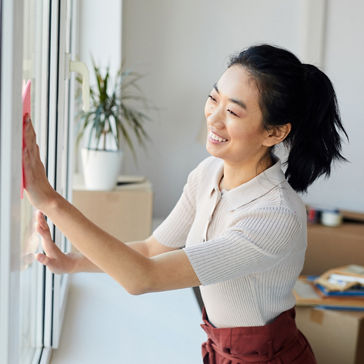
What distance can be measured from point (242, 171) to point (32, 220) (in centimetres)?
49

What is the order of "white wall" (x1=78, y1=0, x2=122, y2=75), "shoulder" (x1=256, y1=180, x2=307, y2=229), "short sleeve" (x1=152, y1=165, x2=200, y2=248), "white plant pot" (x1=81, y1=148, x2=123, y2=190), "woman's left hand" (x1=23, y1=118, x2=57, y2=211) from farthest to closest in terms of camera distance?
"white wall" (x1=78, y1=0, x2=122, y2=75) → "white plant pot" (x1=81, y1=148, x2=123, y2=190) → "short sleeve" (x1=152, y1=165, x2=200, y2=248) → "shoulder" (x1=256, y1=180, x2=307, y2=229) → "woman's left hand" (x1=23, y1=118, x2=57, y2=211)

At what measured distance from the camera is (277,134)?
4.34ft

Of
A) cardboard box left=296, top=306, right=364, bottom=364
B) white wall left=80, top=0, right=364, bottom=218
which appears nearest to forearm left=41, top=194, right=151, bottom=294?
cardboard box left=296, top=306, right=364, bottom=364

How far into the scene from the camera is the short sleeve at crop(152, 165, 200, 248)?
154cm

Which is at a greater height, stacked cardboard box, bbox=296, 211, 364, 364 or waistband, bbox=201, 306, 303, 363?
waistband, bbox=201, 306, 303, 363

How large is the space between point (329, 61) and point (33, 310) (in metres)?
2.61

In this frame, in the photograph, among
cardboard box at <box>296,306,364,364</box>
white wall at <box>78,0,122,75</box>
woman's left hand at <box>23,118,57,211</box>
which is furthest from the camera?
white wall at <box>78,0,122,75</box>

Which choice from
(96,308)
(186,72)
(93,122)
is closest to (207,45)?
(186,72)

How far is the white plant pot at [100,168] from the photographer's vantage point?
8.66 feet

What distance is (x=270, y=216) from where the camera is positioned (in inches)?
48.1

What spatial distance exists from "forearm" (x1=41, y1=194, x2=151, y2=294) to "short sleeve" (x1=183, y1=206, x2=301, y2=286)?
0.39 feet

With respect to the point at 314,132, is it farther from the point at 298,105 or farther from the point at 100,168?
the point at 100,168

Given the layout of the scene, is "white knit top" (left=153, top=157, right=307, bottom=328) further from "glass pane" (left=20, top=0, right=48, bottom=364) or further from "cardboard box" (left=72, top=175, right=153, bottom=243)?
"cardboard box" (left=72, top=175, right=153, bottom=243)

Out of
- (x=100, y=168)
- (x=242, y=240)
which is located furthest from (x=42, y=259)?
(x=100, y=168)
